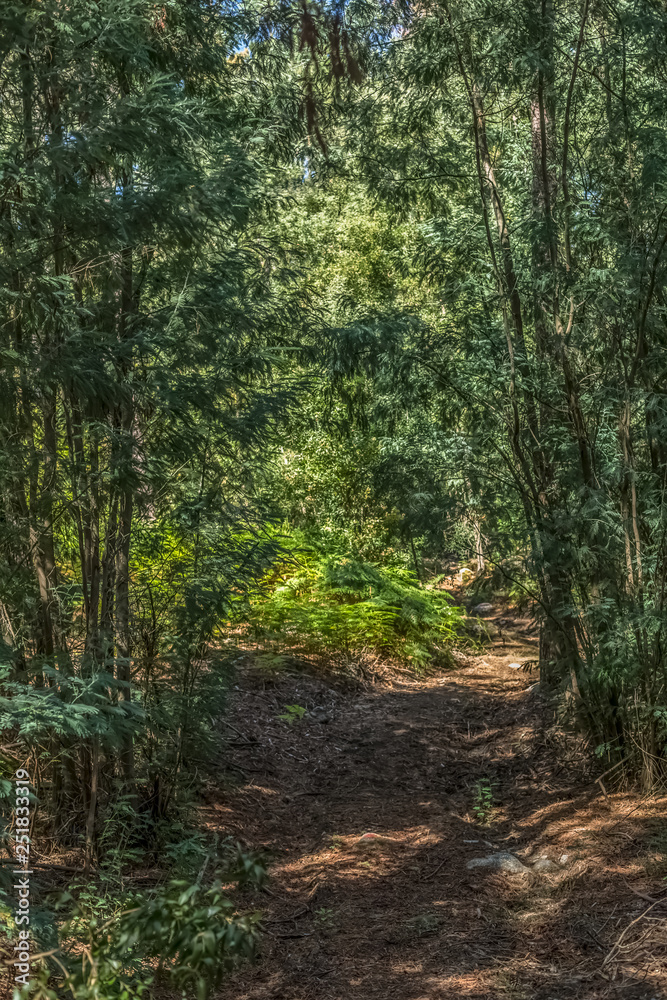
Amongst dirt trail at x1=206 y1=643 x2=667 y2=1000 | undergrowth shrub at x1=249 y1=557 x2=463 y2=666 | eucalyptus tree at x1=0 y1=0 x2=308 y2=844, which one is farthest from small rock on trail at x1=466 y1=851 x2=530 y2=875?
undergrowth shrub at x1=249 y1=557 x2=463 y2=666

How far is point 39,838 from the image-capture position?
4.44 meters

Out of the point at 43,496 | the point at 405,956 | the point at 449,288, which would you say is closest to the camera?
the point at 405,956

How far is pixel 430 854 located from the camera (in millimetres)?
4906

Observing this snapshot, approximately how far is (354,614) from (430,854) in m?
4.68

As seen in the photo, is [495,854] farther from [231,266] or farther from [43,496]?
[231,266]

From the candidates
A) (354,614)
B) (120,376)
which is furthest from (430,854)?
(354,614)

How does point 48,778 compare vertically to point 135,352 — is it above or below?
below

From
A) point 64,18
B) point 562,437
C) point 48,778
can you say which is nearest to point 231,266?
point 64,18

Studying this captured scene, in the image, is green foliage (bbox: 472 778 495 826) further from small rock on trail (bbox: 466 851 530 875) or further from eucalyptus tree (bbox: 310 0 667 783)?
eucalyptus tree (bbox: 310 0 667 783)

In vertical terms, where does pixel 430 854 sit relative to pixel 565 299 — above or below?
below

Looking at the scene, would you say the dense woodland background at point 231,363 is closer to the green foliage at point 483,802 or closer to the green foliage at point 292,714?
the green foliage at point 483,802

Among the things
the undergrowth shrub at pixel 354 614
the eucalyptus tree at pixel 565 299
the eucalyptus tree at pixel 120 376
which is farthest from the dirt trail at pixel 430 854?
the eucalyptus tree at pixel 120 376

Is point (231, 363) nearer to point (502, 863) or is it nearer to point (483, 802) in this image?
point (502, 863)

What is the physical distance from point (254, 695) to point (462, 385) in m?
3.33
